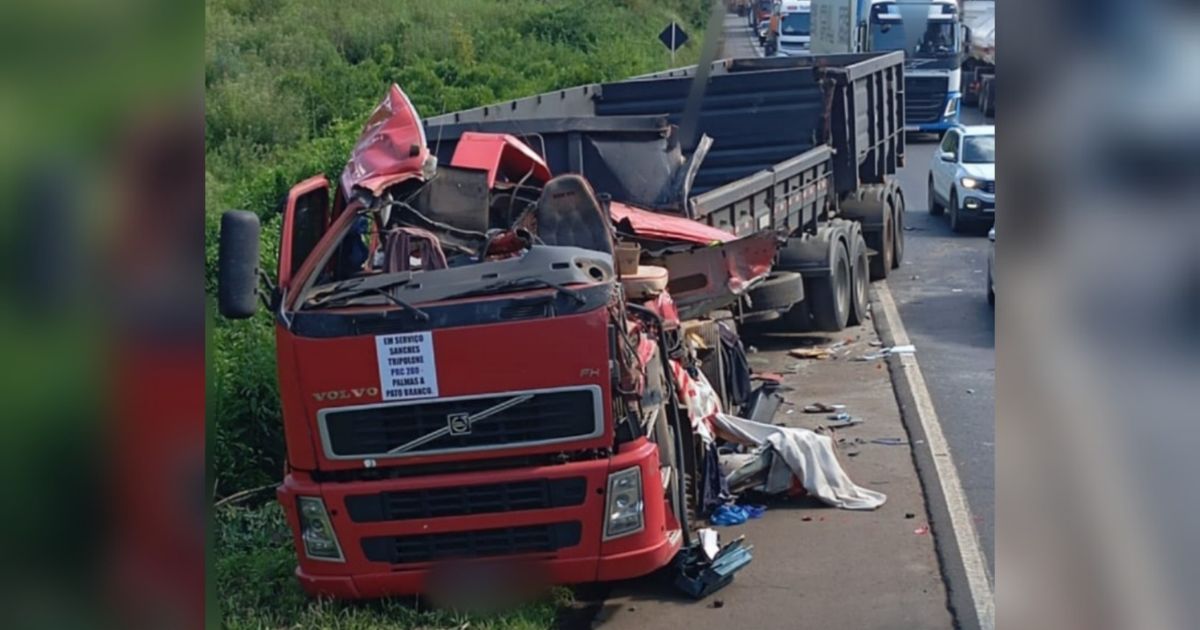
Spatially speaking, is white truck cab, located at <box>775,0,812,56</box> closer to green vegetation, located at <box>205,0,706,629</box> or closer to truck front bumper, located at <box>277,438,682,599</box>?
green vegetation, located at <box>205,0,706,629</box>

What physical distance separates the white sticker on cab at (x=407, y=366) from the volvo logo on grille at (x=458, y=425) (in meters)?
0.15

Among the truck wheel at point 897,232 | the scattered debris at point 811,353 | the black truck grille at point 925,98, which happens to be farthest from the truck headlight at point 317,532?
the black truck grille at point 925,98

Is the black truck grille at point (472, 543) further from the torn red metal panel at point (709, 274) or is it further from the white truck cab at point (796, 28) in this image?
the white truck cab at point (796, 28)

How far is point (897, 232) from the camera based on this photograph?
1839 centimetres

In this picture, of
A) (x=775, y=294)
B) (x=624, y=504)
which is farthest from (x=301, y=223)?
(x=775, y=294)

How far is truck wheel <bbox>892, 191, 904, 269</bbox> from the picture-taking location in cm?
1791

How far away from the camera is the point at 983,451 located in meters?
10.5

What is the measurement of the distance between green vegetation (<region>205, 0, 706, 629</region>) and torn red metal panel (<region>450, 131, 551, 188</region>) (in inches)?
69.9

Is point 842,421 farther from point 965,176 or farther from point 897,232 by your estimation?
point 965,176

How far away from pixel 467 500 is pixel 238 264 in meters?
1.65

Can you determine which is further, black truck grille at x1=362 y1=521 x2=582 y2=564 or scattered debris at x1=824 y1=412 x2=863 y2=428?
scattered debris at x1=824 y1=412 x2=863 y2=428

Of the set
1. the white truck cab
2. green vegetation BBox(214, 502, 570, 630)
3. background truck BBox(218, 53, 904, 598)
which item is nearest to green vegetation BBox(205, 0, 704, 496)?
green vegetation BBox(214, 502, 570, 630)

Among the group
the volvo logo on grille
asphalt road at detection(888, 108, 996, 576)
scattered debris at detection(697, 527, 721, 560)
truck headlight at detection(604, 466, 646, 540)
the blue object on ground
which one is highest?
the volvo logo on grille
